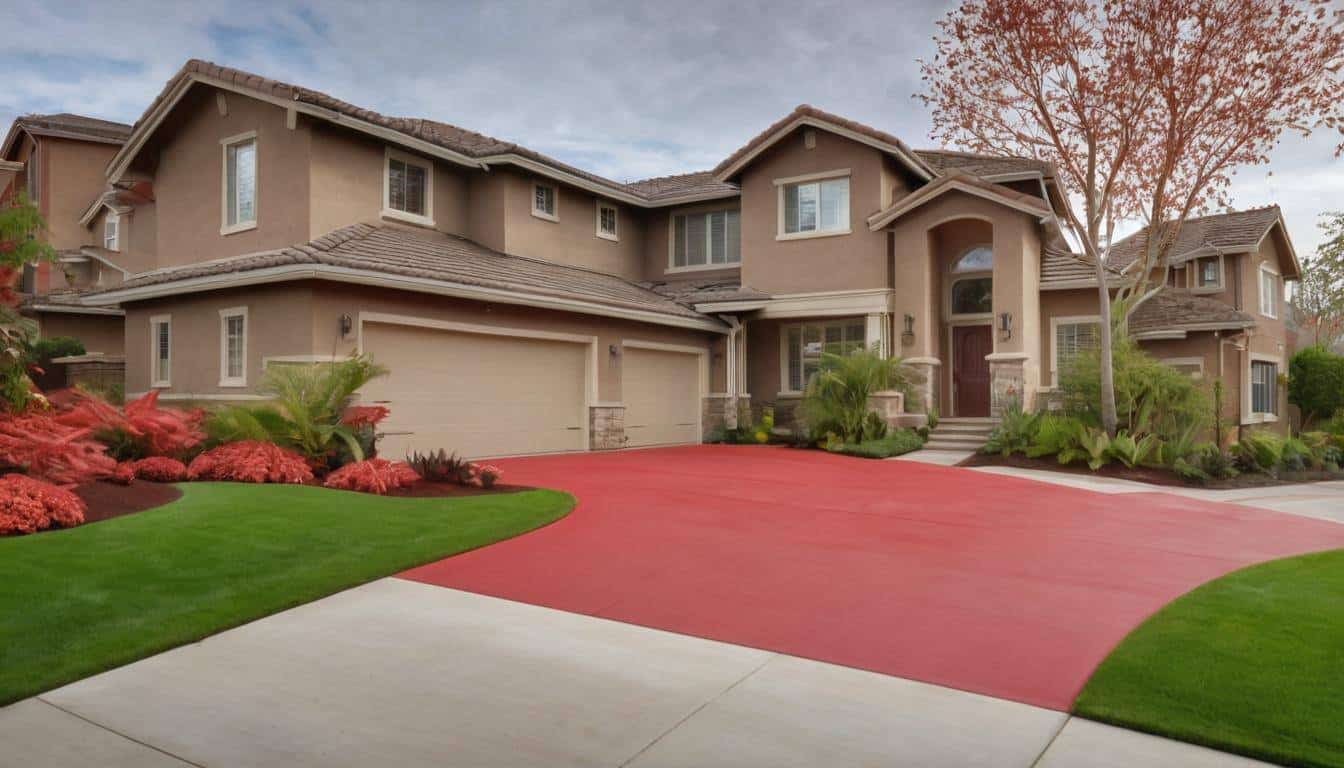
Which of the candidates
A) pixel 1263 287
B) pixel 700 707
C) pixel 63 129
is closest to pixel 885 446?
pixel 700 707

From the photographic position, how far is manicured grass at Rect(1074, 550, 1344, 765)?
3.63 meters

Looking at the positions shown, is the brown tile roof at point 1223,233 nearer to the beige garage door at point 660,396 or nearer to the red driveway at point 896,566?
the beige garage door at point 660,396

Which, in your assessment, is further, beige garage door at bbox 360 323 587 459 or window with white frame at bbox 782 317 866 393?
window with white frame at bbox 782 317 866 393

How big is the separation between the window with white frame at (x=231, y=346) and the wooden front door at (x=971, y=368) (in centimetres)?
1505

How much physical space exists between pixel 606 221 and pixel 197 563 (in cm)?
1605

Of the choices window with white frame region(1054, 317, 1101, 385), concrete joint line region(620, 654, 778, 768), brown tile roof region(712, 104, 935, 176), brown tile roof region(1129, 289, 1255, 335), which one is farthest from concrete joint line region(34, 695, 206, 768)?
brown tile roof region(1129, 289, 1255, 335)

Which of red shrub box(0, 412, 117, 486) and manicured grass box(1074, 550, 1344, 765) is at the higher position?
red shrub box(0, 412, 117, 486)

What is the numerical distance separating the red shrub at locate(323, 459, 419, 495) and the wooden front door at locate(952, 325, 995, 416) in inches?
548

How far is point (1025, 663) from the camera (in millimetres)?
4645

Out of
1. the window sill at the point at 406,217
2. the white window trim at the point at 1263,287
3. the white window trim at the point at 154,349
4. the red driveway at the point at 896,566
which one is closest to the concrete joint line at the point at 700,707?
the red driveway at the point at 896,566

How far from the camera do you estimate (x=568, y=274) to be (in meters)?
18.4

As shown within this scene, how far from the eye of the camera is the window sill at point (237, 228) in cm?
1526

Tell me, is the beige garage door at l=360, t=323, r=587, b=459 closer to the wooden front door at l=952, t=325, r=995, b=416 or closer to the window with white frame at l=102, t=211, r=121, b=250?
the wooden front door at l=952, t=325, r=995, b=416

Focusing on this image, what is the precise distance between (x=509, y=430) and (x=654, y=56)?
6921 millimetres
